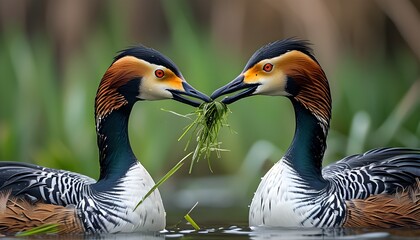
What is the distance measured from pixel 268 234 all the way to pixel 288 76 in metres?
1.55

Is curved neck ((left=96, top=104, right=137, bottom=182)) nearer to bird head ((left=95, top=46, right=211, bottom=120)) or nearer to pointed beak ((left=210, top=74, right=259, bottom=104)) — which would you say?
bird head ((left=95, top=46, right=211, bottom=120))

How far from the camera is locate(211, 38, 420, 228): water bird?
35.7 ft

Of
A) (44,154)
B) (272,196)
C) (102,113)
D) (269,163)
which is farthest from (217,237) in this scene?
(269,163)

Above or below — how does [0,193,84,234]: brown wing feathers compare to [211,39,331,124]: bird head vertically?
below

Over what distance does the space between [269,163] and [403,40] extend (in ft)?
8.23

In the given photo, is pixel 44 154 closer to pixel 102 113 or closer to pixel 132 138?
pixel 132 138

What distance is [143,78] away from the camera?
11086mm

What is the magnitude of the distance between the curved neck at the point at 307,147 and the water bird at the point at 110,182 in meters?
1.00

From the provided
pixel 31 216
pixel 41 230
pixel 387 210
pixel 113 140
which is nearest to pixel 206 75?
pixel 113 140

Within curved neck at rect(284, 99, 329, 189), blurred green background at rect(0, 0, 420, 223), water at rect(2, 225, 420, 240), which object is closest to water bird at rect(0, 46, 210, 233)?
water at rect(2, 225, 420, 240)

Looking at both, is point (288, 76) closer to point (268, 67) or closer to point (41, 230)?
point (268, 67)

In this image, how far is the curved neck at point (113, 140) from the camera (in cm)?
1112

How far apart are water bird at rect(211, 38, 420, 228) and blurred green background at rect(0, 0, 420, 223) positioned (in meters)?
2.68

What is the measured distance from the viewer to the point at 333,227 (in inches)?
425
